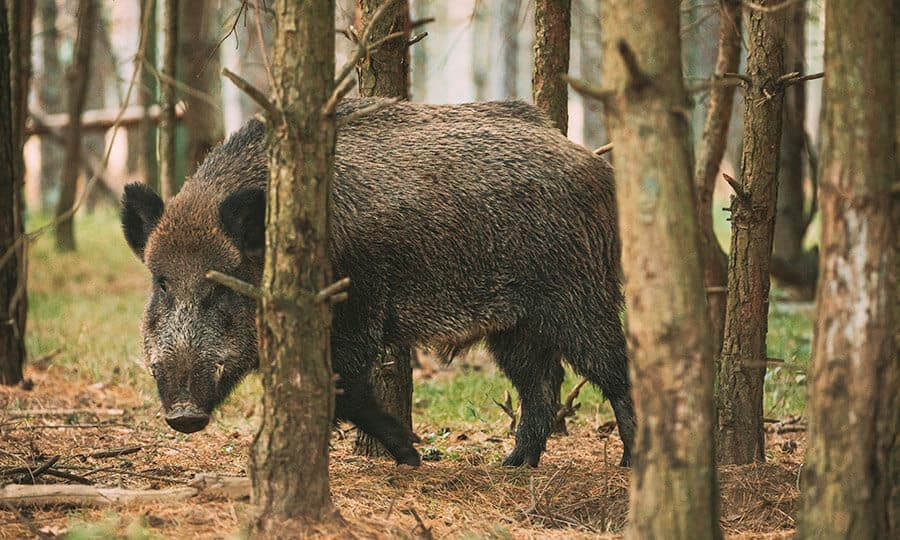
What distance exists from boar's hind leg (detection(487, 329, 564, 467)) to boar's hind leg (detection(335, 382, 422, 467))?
0.70 m

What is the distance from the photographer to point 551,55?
596cm

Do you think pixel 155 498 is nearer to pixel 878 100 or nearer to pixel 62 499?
pixel 62 499

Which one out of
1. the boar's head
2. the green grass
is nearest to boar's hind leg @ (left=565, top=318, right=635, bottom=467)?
the green grass

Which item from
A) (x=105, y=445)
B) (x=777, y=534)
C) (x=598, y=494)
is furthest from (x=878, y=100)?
(x=105, y=445)

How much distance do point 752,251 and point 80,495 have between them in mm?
3072

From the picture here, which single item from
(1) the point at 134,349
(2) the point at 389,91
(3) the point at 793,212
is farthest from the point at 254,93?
(3) the point at 793,212

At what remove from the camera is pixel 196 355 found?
4777mm

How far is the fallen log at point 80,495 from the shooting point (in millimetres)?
3867

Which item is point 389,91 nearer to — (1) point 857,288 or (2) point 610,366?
(2) point 610,366

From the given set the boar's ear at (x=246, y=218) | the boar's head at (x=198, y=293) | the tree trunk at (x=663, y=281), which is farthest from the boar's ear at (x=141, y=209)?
the tree trunk at (x=663, y=281)

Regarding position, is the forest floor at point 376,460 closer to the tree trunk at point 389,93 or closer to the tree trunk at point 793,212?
the tree trunk at point 389,93

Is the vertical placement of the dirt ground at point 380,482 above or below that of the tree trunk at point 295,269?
below

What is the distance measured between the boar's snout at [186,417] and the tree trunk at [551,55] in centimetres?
266

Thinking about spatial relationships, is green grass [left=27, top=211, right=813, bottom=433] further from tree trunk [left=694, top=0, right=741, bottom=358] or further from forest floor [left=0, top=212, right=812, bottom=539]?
tree trunk [left=694, top=0, right=741, bottom=358]
